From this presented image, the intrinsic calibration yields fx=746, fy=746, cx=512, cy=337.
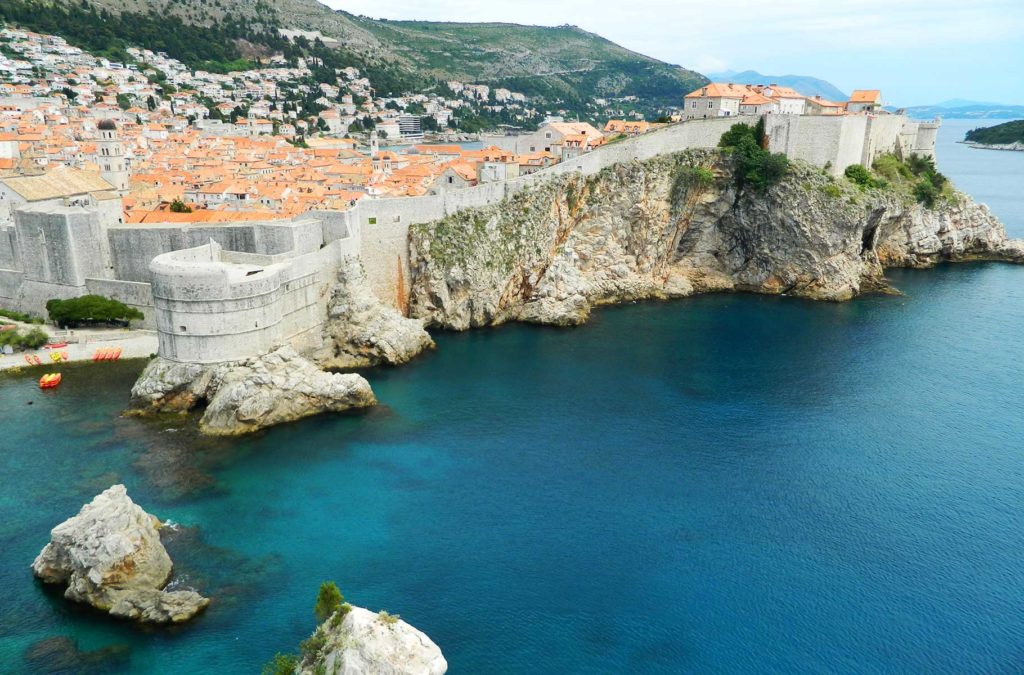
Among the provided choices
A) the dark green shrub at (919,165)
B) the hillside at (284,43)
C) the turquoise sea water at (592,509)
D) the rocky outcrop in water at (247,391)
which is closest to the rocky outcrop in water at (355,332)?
the turquoise sea water at (592,509)

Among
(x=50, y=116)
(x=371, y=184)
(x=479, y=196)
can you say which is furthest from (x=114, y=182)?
(x=50, y=116)

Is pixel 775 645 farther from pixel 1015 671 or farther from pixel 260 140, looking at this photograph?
pixel 260 140

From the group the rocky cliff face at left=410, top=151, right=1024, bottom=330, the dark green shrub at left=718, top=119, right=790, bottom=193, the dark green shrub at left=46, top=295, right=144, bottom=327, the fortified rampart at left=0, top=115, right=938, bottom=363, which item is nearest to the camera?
the fortified rampart at left=0, top=115, right=938, bottom=363

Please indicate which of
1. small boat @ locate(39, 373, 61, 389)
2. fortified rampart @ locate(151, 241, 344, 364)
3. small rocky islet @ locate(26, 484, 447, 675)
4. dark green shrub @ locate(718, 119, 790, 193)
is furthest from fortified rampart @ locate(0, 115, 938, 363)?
dark green shrub @ locate(718, 119, 790, 193)

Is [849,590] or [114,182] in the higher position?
[114,182]

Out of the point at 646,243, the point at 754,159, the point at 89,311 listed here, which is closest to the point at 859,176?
the point at 754,159

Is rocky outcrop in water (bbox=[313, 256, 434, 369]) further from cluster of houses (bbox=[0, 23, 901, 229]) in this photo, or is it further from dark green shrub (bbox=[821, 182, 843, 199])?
dark green shrub (bbox=[821, 182, 843, 199])
